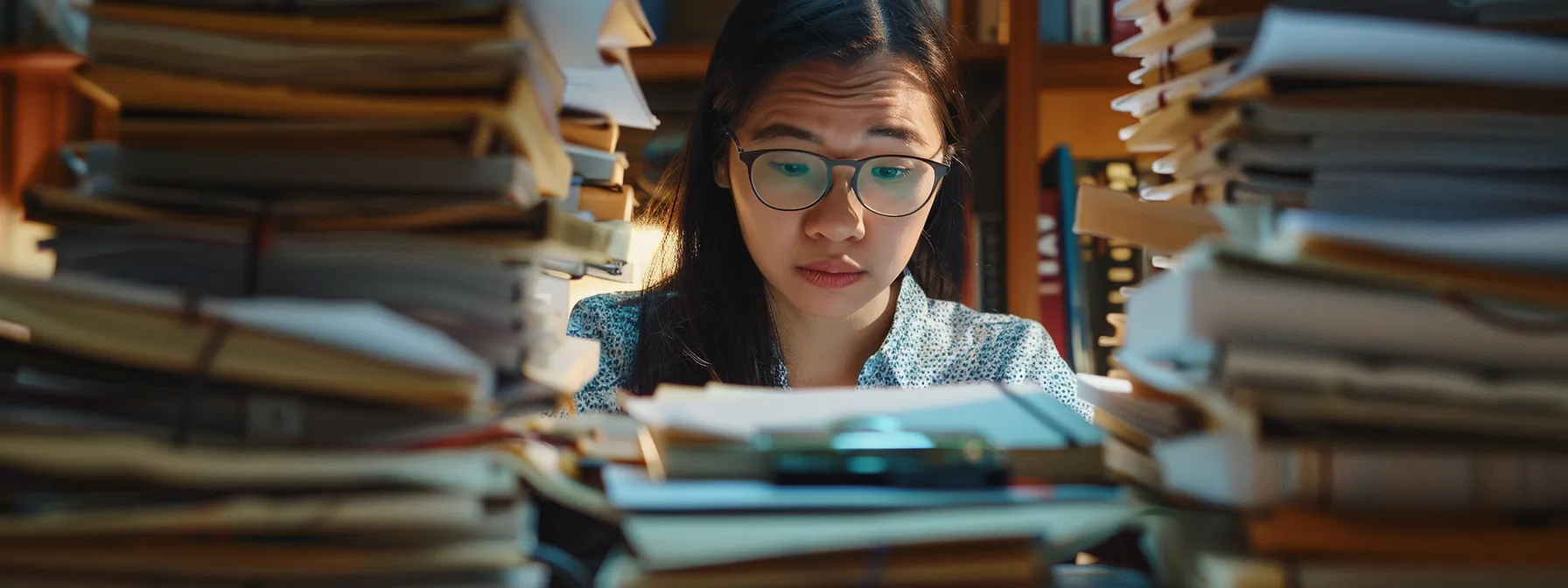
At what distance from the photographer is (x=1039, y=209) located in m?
1.85

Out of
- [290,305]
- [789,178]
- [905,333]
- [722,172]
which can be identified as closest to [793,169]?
[789,178]

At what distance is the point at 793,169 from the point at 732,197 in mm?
332

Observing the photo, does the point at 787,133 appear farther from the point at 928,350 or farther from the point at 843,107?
the point at 928,350

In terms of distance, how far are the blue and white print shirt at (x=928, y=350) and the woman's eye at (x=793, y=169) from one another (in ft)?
1.31

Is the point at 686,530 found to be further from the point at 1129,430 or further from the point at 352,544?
the point at 1129,430

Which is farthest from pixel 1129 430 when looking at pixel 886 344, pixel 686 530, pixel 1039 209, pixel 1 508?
pixel 1039 209

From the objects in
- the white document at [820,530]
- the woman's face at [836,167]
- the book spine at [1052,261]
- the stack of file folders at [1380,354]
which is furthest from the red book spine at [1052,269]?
the white document at [820,530]

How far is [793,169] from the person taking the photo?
3.89 ft

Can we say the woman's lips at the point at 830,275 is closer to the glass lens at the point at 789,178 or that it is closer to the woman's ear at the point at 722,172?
the glass lens at the point at 789,178

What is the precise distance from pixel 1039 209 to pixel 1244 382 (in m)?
1.48

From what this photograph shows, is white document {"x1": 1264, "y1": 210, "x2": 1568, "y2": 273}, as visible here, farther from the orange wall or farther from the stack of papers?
the orange wall

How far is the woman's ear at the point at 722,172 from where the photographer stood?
1.38m

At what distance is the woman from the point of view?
1.21 m

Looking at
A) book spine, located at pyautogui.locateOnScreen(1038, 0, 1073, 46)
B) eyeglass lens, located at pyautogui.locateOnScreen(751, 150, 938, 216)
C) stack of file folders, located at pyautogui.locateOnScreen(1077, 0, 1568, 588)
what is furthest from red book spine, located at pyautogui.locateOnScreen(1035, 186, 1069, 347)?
stack of file folders, located at pyautogui.locateOnScreen(1077, 0, 1568, 588)
